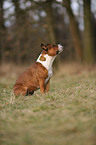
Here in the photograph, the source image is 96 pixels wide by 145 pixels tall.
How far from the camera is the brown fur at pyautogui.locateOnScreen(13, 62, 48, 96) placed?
6.22 m

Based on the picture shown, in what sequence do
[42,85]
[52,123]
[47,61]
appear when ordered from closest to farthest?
[52,123], [42,85], [47,61]

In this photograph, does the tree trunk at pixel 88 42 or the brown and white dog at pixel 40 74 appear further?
the tree trunk at pixel 88 42

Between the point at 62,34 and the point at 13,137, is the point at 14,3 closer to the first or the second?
the point at 13,137

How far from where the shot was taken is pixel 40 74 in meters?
6.23

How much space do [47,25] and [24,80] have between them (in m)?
10.00

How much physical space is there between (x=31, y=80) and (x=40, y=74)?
0.41 meters

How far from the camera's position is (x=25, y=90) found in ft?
21.0

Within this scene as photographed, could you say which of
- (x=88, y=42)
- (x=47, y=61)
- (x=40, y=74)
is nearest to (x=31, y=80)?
(x=40, y=74)

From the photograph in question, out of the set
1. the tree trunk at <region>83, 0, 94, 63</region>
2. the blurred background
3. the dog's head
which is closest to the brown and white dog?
the dog's head

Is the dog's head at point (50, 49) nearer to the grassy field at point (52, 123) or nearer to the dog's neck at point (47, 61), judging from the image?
the dog's neck at point (47, 61)

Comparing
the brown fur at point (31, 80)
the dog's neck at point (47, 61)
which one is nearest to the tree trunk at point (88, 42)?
the dog's neck at point (47, 61)

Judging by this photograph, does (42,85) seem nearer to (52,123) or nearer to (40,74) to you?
(40,74)

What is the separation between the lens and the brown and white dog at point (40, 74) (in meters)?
6.25

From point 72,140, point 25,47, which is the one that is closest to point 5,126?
point 72,140
